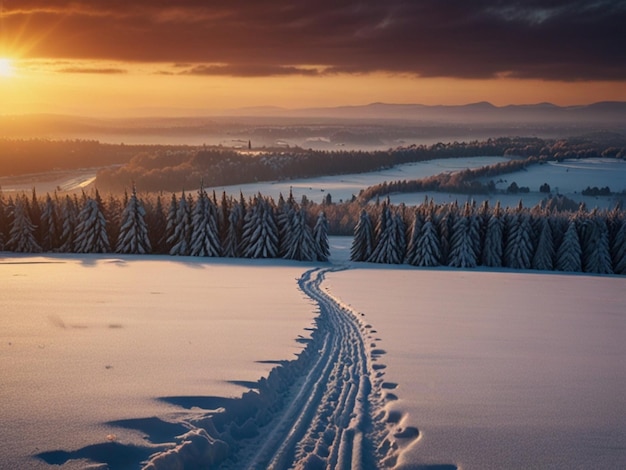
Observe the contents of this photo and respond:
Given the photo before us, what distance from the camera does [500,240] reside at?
187 ft

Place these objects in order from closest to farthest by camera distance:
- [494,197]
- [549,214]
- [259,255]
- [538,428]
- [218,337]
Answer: [538,428] < [218,337] < [259,255] < [549,214] < [494,197]

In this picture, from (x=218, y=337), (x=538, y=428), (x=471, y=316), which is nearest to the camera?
(x=538, y=428)

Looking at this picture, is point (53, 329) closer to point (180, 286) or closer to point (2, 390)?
point (2, 390)

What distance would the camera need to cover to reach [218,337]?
14.7m

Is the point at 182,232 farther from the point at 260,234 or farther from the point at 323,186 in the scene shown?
the point at 323,186

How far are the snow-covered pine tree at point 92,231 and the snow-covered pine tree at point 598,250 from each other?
175 feet

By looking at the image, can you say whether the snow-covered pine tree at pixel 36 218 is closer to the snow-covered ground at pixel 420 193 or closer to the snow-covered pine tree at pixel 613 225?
the snow-covered pine tree at pixel 613 225

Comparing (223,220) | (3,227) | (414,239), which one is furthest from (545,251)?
(3,227)

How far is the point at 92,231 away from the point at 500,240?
45263 millimetres

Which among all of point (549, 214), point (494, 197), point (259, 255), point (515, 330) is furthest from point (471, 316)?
point (494, 197)

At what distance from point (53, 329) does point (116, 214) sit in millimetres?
45278

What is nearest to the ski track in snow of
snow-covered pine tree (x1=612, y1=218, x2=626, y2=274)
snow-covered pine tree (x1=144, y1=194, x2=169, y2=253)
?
snow-covered pine tree (x1=144, y1=194, x2=169, y2=253)

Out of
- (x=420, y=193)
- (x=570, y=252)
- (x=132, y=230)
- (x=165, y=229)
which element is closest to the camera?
(x=132, y=230)

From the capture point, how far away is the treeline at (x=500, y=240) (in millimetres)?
55750
